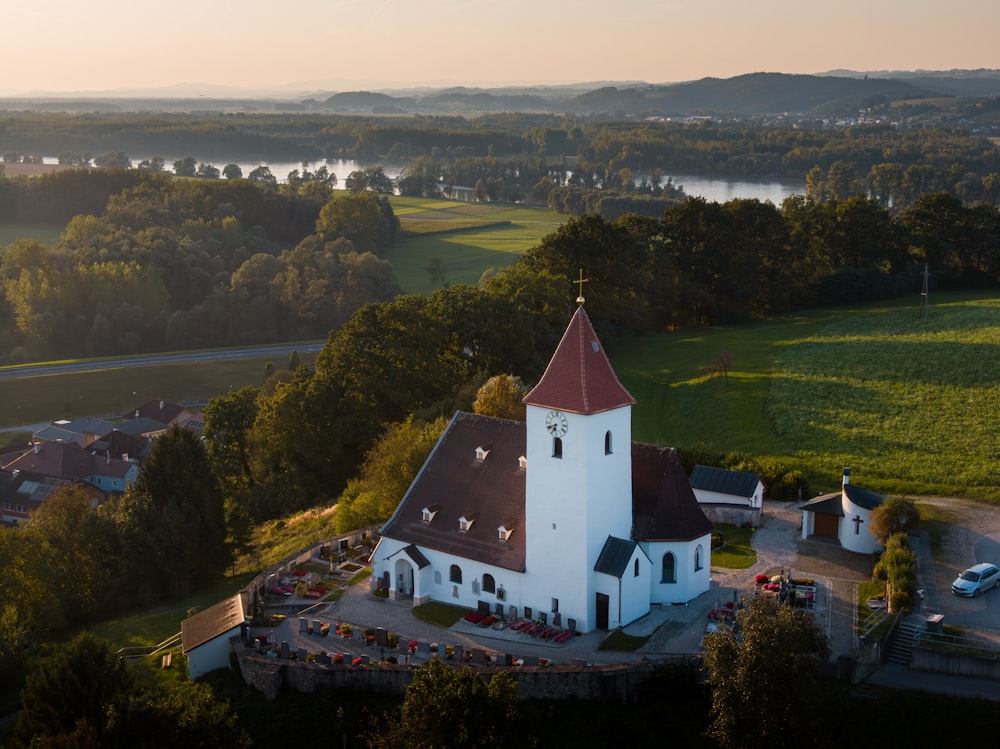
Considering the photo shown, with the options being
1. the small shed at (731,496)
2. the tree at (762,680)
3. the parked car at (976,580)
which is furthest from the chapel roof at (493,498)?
the tree at (762,680)

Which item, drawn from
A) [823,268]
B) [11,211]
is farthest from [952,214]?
[11,211]

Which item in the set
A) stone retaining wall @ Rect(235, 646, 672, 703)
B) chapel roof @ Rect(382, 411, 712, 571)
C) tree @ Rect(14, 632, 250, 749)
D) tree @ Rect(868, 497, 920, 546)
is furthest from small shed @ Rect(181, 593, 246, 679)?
tree @ Rect(868, 497, 920, 546)

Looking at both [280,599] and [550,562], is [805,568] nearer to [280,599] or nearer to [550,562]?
[550,562]

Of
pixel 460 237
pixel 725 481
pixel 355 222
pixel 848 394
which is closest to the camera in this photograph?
pixel 725 481

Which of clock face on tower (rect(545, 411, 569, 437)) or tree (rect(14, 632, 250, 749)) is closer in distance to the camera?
tree (rect(14, 632, 250, 749))

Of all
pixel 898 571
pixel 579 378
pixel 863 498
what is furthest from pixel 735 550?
pixel 579 378

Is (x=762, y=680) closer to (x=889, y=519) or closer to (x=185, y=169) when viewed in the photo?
(x=889, y=519)

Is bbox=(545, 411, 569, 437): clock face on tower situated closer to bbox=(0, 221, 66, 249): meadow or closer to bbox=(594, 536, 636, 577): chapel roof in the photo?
bbox=(594, 536, 636, 577): chapel roof
